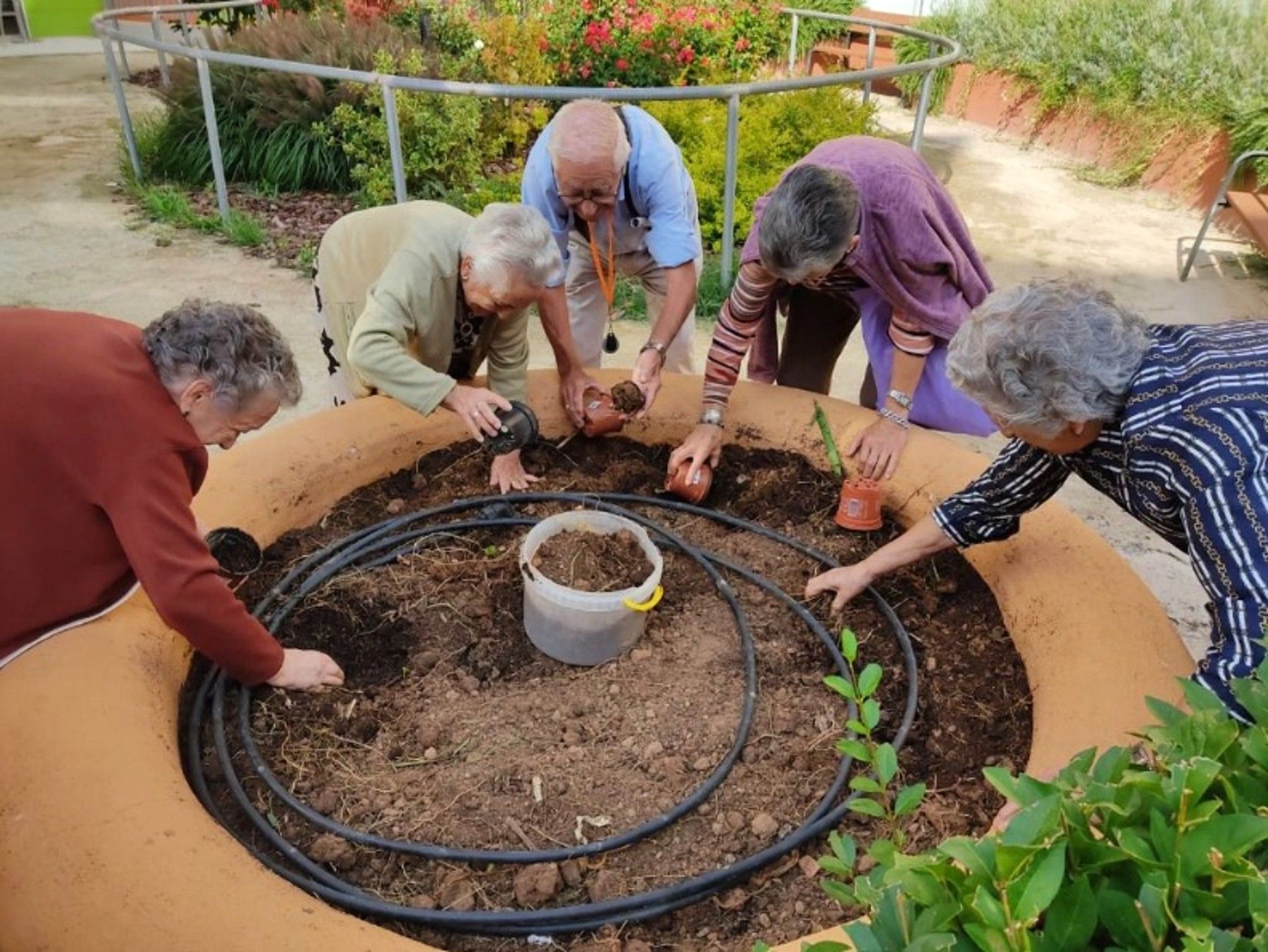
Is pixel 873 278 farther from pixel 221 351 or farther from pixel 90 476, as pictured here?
pixel 90 476

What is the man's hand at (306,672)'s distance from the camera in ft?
6.73

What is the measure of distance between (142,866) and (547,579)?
96cm

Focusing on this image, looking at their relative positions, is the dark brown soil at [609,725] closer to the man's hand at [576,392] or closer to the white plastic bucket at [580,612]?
the white plastic bucket at [580,612]

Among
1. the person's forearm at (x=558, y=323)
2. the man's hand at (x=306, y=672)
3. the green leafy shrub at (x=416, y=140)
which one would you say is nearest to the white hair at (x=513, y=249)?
the person's forearm at (x=558, y=323)

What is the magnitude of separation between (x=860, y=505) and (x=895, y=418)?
0.89 feet

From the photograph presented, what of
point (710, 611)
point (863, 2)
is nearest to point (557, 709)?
point (710, 611)

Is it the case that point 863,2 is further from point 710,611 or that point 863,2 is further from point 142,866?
point 142,866

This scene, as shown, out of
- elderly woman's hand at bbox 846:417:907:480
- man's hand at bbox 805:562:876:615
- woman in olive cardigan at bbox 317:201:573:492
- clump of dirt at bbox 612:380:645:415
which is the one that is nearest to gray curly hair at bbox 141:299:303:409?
woman in olive cardigan at bbox 317:201:573:492

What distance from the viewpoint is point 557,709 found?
6.93 ft

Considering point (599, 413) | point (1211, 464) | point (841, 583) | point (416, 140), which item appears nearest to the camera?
point (1211, 464)

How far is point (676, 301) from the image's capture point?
3.03m

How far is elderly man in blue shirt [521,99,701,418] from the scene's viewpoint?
2693 mm

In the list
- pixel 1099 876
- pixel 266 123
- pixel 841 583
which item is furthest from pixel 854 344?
pixel 266 123

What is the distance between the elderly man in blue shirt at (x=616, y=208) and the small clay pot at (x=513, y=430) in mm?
376
